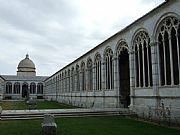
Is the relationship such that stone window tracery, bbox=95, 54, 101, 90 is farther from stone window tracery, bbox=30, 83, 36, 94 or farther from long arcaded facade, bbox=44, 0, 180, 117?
stone window tracery, bbox=30, 83, 36, 94

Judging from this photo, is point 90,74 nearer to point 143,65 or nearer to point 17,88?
point 143,65

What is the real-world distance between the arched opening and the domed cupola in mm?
73266

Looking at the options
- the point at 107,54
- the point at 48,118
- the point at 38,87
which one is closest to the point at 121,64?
the point at 107,54

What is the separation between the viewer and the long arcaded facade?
1672 cm

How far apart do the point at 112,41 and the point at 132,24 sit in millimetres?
4949

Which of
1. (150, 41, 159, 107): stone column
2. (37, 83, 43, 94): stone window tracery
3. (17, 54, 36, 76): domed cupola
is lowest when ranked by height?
(37, 83, 43, 94): stone window tracery

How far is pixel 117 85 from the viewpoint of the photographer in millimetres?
25344

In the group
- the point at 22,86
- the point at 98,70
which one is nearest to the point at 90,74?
the point at 98,70

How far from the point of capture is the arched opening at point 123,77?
25.3 meters

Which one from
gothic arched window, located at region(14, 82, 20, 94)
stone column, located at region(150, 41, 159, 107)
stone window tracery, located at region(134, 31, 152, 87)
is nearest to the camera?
stone column, located at region(150, 41, 159, 107)

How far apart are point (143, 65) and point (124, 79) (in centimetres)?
707

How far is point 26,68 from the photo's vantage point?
321ft

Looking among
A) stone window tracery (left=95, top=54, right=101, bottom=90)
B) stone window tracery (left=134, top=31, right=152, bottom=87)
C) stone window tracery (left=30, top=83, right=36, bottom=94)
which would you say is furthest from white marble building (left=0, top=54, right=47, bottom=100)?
stone window tracery (left=134, top=31, right=152, bottom=87)

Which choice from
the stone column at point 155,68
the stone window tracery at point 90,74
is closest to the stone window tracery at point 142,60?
the stone column at point 155,68
